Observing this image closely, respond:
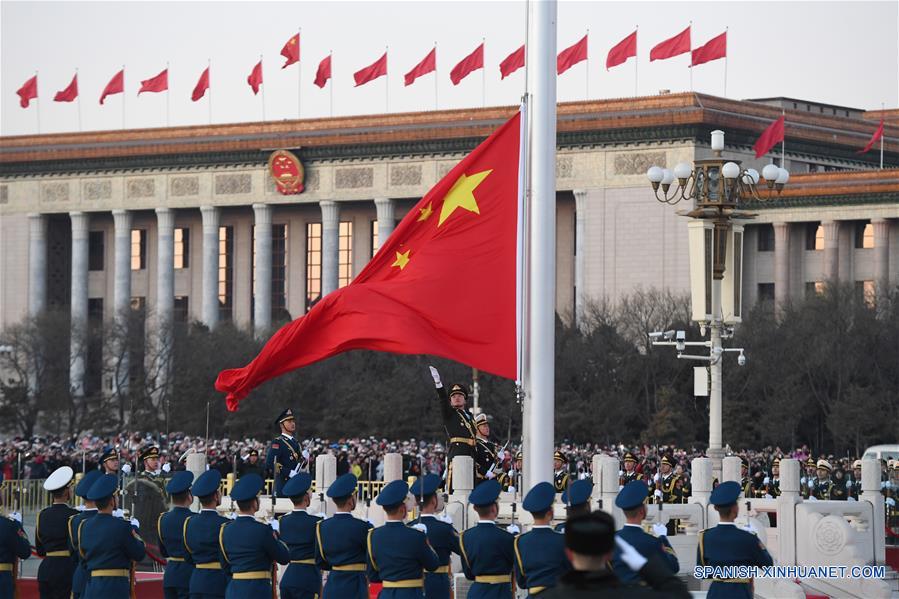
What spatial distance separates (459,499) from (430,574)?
12.5 feet

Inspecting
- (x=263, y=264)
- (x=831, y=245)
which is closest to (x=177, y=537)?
(x=831, y=245)

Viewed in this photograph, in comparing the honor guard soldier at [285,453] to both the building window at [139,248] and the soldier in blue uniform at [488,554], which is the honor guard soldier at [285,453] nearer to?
the soldier in blue uniform at [488,554]

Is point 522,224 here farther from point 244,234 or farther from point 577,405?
point 244,234

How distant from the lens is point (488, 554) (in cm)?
1255

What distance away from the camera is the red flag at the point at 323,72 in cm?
6244

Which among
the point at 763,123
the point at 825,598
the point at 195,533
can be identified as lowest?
the point at 825,598

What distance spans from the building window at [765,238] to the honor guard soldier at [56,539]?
53.0 m

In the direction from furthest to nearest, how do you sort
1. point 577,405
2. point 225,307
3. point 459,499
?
point 225,307 → point 577,405 → point 459,499

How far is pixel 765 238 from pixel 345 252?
1749cm

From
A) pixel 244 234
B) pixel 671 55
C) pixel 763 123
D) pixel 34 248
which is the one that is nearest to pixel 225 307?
pixel 244 234

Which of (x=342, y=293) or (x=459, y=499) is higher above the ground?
(x=342, y=293)

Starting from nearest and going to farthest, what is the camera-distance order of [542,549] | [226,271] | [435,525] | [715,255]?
1. [542,549]
2. [435,525]
3. [715,255]
4. [226,271]

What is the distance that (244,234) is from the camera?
256 ft

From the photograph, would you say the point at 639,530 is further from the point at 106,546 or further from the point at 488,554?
the point at 106,546
